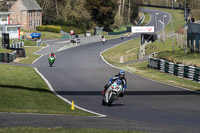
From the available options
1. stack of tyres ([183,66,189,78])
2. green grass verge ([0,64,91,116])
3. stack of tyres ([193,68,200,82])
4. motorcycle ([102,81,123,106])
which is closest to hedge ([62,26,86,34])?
stack of tyres ([183,66,189,78])

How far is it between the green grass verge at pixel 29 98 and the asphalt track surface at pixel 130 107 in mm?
1041

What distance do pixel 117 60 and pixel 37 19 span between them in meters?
56.9

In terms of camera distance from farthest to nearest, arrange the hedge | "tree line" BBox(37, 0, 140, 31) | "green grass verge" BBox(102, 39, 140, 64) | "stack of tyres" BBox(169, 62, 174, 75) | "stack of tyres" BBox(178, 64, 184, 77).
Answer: "tree line" BBox(37, 0, 140, 31), the hedge, "green grass verge" BBox(102, 39, 140, 64), "stack of tyres" BBox(169, 62, 174, 75), "stack of tyres" BBox(178, 64, 184, 77)

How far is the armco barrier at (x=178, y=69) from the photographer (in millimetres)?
34259

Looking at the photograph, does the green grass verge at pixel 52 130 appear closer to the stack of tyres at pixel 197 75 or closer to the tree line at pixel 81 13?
the stack of tyres at pixel 197 75

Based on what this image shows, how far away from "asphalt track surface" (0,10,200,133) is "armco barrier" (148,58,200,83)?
3.92m

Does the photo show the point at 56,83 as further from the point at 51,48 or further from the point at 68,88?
the point at 51,48

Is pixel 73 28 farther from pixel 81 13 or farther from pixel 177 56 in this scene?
pixel 177 56

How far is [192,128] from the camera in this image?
537 inches

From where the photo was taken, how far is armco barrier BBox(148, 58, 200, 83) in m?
34.3

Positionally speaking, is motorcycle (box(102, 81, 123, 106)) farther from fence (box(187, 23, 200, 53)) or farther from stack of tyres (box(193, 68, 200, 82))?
fence (box(187, 23, 200, 53))

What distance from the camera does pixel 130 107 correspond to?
19984 mm

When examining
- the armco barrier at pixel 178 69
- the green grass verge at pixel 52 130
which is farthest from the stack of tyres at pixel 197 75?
the green grass verge at pixel 52 130

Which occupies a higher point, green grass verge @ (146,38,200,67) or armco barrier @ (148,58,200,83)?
green grass verge @ (146,38,200,67)
